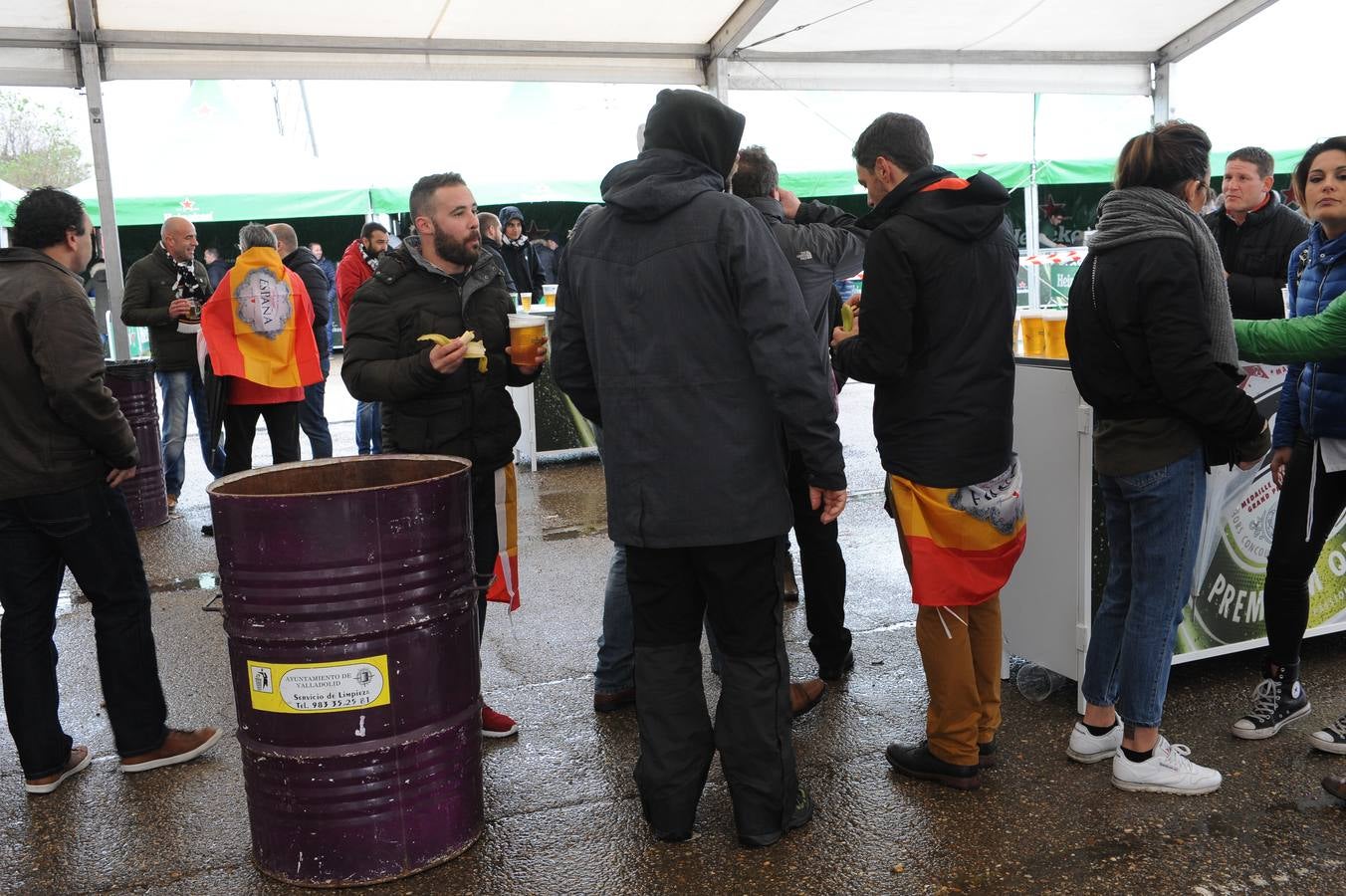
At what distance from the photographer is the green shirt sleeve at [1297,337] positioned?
3.01m

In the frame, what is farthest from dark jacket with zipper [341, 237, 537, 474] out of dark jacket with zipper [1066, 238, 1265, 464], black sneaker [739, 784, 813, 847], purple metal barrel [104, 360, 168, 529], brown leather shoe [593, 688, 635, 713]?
purple metal barrel [104, 360, 168, 529]

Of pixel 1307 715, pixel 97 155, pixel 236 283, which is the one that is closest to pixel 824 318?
pixel 1307 715

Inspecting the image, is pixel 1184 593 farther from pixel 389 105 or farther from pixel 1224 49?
pixel 389 105

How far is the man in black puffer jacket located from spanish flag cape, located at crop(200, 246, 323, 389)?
2880 millimetres

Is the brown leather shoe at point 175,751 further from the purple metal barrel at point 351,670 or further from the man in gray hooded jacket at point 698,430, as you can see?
the man in gray hooded jacket at point 698,430

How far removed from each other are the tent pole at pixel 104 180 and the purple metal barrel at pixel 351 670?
19.8 feet

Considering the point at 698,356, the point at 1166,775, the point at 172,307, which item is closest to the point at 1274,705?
the point at 1166,775

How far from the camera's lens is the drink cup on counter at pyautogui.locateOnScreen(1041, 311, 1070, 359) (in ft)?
12.4

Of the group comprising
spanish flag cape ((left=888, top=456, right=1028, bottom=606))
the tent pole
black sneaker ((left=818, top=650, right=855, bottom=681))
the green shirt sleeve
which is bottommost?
black sneaker ((left=818, top=650, right=855, bottom=681))

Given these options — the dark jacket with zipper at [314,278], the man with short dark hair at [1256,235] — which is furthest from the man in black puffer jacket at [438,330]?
the dark jacket with zipper at [314,278]

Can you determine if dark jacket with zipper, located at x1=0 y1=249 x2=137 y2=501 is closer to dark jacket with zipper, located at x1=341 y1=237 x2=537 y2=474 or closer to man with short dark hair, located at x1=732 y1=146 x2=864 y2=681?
dark jacket with zipper, located at x1=341 y1=237 x2=537 y2=474

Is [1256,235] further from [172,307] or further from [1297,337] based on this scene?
[172,307]

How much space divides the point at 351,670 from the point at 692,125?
1536 mm

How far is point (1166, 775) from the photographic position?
3139 mm
